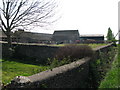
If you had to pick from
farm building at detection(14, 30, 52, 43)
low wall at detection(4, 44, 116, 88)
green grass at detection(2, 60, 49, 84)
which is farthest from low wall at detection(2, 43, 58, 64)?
low wall at detection(4, 44, 116, 88)

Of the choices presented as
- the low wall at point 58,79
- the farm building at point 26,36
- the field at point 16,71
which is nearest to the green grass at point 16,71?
the field at point 16,71

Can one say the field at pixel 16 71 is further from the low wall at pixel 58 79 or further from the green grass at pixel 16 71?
the low wall at pixel 58 79

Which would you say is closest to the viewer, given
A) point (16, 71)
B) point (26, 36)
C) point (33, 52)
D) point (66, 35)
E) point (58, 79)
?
point (58, 79)

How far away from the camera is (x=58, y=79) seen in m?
3.60

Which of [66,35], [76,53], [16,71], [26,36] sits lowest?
[16,71]

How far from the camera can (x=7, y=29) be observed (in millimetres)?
16531

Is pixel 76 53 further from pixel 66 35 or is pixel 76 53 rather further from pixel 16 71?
pixel 66 35

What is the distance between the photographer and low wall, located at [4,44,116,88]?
8.73 ft

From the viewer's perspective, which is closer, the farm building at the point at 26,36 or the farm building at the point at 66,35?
the farm building at the point at 26,36

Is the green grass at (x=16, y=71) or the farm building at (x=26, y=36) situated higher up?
the farm building at (x=26, y=36)

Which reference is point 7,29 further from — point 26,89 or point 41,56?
point 26,89

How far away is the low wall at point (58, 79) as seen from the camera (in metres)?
2.66

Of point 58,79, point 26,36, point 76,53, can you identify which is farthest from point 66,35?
point 58,79

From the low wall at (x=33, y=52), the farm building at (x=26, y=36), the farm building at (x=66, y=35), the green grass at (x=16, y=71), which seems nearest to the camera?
the green grass at (x=16, y=71)
